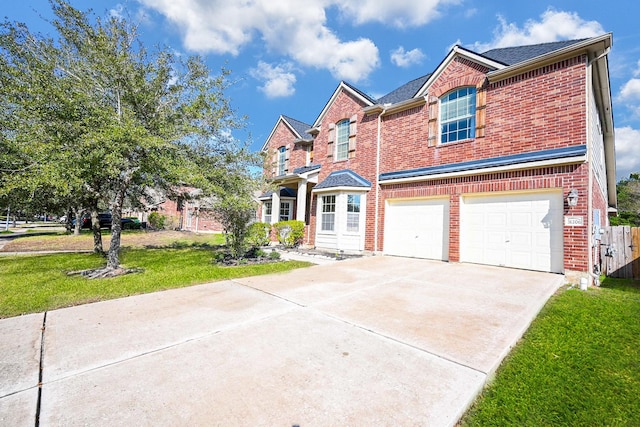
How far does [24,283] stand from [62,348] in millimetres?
4854

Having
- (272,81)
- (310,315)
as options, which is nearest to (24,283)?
(310,315)

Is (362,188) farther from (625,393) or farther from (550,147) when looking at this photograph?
(625,393)

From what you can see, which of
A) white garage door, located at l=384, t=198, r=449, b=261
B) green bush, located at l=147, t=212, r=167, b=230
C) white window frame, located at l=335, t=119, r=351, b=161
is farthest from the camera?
green bush, located at l=147, t=212, r=167, b=230

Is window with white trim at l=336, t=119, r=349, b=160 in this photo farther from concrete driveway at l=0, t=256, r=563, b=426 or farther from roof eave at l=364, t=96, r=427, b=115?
concrete driveway at l=0, t=256, r=563, b=426

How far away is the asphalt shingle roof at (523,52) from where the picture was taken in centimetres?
823

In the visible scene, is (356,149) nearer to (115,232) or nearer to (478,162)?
(478,162)

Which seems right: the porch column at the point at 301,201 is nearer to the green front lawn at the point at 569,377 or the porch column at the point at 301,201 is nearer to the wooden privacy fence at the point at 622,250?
the green front lawn at the point at 569,377

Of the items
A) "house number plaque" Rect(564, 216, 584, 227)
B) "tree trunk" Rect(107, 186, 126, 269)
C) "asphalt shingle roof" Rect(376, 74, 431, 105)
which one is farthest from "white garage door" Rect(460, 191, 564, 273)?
"tree trunk" Rect(107, 186, 126, 269)

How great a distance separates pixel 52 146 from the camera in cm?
571

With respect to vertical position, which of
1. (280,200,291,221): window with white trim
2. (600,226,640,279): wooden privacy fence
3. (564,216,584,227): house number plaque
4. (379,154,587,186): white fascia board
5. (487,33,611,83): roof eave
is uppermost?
(487,33,611,83): roof eave

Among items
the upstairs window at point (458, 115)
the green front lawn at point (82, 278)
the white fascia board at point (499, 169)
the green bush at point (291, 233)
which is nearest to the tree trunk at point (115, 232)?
the green front lawn at point (82, 278)

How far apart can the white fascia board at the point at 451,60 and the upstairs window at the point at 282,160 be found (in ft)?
31.6

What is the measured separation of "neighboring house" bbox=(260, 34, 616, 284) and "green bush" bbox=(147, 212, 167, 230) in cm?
1937

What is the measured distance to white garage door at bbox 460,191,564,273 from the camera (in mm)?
7609
